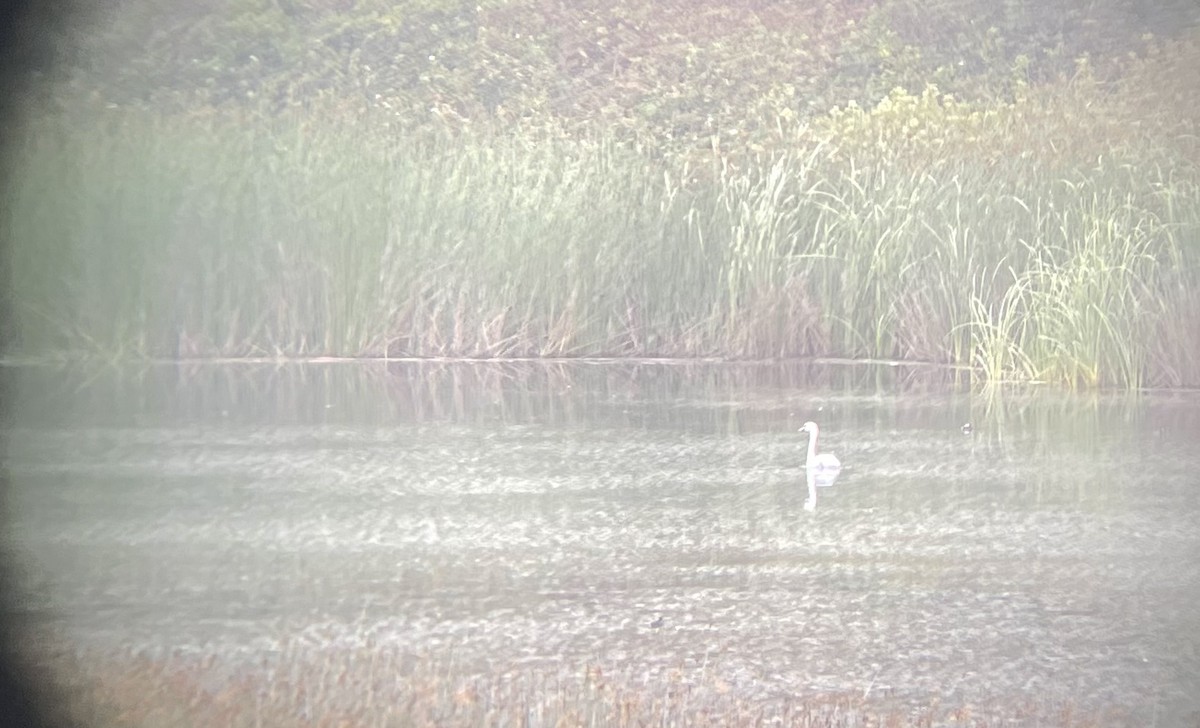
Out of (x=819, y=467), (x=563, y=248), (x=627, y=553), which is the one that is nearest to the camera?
(x=627, y=553)

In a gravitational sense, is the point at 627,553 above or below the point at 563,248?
below

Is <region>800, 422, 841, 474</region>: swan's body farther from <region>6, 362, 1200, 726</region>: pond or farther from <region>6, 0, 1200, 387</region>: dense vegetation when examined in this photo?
<region>6, 0, 1200, 387</region>: dense vegetation

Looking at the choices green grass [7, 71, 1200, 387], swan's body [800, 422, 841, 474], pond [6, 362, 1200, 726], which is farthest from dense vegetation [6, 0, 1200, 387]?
swan's body [800, 422, 841, 474]

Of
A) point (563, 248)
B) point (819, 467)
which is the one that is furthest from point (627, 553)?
point (563, 248)

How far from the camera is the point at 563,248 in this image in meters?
7.56

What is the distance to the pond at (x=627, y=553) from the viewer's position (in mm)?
2521

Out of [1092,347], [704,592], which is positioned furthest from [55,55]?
[704,592]

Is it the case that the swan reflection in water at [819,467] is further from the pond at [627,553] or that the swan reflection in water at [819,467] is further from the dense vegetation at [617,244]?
the dense vegetation at [617,244]

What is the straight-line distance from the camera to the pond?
2.52 metres

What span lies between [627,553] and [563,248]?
14.0 ft

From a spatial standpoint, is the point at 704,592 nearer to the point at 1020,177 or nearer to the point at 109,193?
the point at 1020,177

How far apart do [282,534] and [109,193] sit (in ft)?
16.3

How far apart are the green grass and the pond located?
1407mm

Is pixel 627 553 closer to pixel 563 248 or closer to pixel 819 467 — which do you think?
pixel 819 467
